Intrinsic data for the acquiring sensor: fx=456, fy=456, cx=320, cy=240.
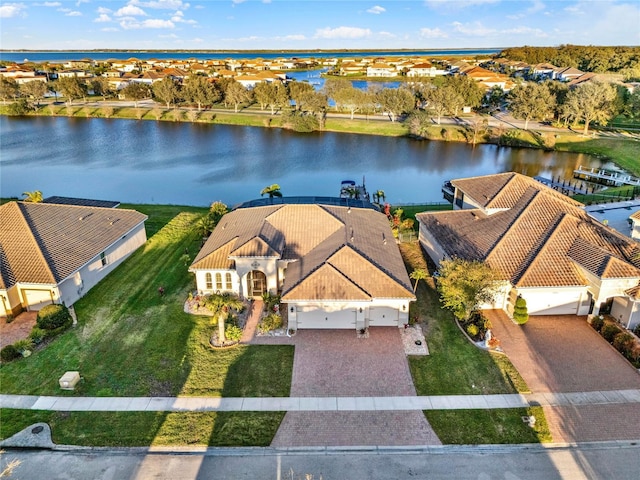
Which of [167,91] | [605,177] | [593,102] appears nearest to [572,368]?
[605,177]

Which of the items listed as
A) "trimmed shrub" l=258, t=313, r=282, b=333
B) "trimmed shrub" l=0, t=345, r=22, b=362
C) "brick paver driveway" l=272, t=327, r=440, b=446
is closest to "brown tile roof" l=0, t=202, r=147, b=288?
"trimmed shrub" l=0, t=345, r=22, b=362

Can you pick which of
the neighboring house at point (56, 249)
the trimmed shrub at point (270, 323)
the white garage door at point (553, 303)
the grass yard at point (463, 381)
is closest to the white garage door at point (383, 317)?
the grass yard at point (463, 381)

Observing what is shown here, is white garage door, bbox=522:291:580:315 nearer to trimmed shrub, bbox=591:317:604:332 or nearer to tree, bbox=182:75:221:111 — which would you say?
trimmed shrub, bbox=591:317:604:332

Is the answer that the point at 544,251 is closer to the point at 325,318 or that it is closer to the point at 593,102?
the point at 325,318

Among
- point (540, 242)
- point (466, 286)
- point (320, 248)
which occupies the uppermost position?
point (540, 242)

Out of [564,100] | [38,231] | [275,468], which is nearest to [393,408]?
[275,468]

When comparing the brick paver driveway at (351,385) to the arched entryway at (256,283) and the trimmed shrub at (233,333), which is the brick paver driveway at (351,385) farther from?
the arched entryway at (256,283)

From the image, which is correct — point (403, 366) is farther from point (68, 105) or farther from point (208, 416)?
point (68, 105)
